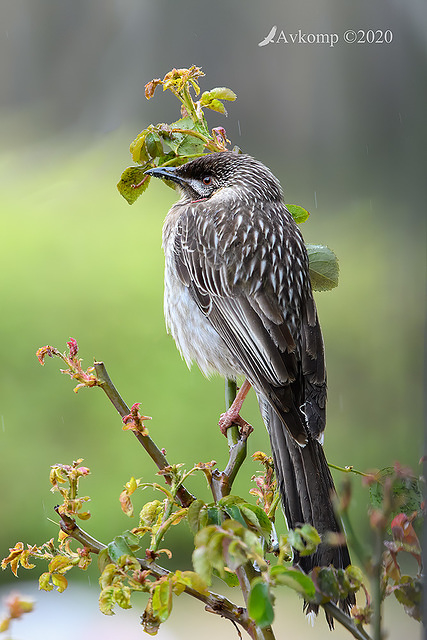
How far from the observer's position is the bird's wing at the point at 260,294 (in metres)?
0.78

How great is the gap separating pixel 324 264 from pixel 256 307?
0.11 metres

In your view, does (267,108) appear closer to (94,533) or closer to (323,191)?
(323,191)

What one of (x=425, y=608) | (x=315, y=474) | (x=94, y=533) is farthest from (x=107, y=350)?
(x=425, y=608)

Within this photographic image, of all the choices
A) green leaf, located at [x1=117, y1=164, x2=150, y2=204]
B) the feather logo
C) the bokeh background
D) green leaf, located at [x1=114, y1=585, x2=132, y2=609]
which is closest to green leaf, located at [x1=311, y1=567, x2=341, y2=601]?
green leaf, located at [x1=114, y1=585, x2=132, y2=609]

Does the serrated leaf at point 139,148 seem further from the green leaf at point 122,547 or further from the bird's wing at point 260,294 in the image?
the green leaf at point 122,547

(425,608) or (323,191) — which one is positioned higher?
(323,191)

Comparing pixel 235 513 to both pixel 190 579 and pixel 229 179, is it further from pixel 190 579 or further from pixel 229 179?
pixel 229 179

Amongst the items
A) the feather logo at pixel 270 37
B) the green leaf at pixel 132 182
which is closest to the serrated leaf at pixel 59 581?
the green leaf at pixel 132 182

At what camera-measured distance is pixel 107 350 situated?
2.44 meters

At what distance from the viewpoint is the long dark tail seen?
1.90 ft

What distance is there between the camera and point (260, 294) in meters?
0.84

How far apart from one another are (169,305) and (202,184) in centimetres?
19

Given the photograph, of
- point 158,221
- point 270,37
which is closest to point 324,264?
point 158,221

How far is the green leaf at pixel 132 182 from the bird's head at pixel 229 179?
0.23m
